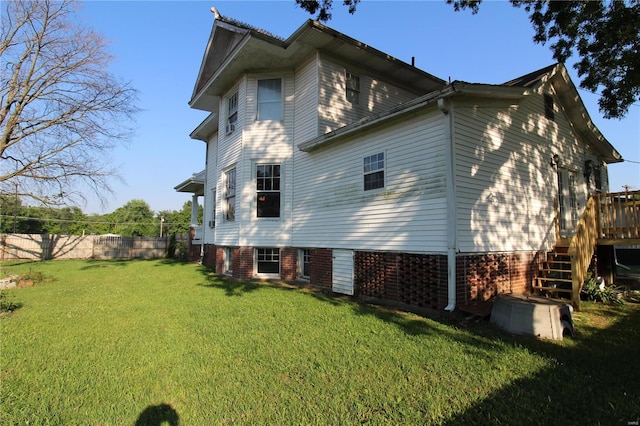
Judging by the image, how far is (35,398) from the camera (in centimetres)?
357

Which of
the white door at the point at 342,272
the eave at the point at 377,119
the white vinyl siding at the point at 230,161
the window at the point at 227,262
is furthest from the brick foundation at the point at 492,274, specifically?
the window at the point at 227,262

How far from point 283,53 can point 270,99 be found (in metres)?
1.64

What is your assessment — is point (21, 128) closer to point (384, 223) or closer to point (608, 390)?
point (384, 223)

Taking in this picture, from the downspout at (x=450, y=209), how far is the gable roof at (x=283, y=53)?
5137mm

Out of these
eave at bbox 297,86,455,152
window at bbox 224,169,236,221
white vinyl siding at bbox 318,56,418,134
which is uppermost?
white vinyl siding at bbox 318,56,418,134

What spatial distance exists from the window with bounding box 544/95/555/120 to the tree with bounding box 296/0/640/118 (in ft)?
6.20

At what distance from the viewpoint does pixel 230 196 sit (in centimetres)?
1280

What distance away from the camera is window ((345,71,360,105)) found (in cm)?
1139

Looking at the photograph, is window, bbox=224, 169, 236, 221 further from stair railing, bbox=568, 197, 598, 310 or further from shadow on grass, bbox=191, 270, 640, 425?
stair railing, bbox=568, 197, 598, 310

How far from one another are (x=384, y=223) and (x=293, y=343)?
158 inches

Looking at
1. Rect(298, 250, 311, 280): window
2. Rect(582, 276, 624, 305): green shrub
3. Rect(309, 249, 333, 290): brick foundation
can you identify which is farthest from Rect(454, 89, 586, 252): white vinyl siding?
Rect(298, 250, 311, 280): window

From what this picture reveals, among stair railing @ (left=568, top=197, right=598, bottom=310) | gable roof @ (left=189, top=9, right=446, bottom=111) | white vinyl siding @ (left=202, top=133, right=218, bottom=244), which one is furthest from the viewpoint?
white vinyl siding @ (left=202, top=133, right=218, bottom=244)

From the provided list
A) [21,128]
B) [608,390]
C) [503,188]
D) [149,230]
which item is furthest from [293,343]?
[149,230]

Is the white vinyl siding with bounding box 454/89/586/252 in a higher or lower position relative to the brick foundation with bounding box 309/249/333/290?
higher
